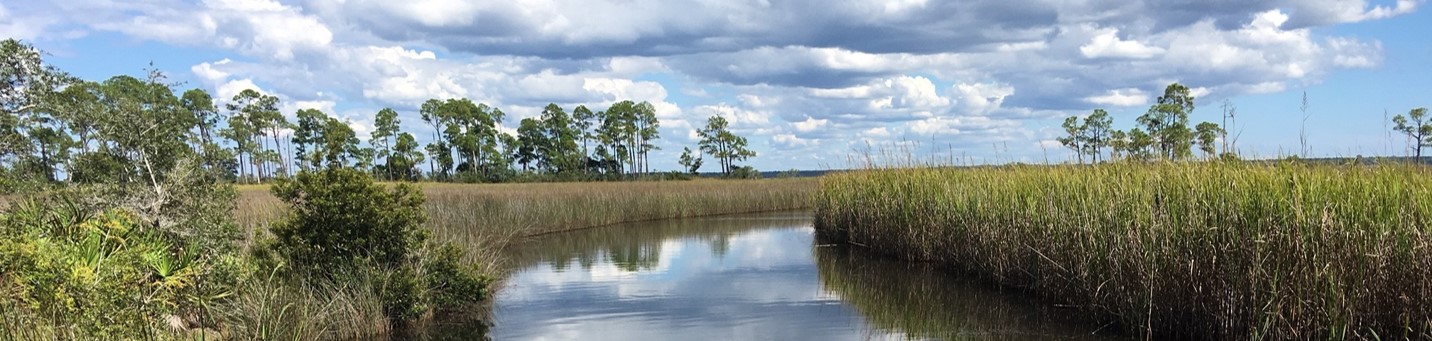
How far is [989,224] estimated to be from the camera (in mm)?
10977

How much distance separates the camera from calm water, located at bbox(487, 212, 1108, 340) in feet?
29.0

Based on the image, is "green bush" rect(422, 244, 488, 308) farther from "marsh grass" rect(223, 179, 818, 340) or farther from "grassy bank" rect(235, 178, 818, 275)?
"grassy bank" rect(235, 178, 818, 275)

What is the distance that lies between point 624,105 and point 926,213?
4661 centimetres

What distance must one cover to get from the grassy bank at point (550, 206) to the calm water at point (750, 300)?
1.15 meters

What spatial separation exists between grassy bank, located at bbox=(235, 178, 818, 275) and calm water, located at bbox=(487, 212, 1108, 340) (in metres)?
1.15

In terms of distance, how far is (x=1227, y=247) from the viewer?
21.4 ft

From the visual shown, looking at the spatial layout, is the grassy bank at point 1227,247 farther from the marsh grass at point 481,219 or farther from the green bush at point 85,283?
the green bush at point 85,283

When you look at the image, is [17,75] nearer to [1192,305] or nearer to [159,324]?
[159,324]

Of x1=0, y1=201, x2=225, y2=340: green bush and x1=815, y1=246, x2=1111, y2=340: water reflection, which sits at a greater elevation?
x1=0, y1=201, x2=225, y2=340: green bush

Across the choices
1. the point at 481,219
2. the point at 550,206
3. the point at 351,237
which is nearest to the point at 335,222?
the point at 351,237

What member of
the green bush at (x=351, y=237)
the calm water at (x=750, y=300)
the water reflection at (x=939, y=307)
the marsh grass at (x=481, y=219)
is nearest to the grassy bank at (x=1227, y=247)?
the water reflection at (x=939, y=307)

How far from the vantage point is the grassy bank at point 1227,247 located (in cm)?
571

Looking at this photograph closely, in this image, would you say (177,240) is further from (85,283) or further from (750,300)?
(750,300)

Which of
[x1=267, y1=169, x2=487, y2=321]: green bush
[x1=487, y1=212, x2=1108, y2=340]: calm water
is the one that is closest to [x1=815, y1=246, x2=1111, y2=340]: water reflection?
[x1=487, y1=212, x2=1108, y2=340]: calm water
